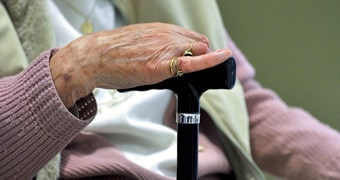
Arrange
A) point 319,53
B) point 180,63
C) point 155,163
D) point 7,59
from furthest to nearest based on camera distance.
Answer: point 319,53
point 155,163
point 7,59
point 180,63

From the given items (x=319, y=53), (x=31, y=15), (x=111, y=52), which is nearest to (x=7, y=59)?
(x=31, y=15)

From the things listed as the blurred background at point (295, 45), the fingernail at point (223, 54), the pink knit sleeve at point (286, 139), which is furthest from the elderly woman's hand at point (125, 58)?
the blurred background at point (295, 45)

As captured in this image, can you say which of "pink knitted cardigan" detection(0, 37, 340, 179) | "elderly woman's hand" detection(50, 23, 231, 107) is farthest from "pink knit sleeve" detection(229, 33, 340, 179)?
"elderly woman's hand" detection(50, 23, 231, 107)

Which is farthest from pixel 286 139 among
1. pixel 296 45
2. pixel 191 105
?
pixel 191 105

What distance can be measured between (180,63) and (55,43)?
0.31m

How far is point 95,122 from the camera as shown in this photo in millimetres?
881

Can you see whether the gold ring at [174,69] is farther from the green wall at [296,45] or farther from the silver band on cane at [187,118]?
the green wall at [296,45]

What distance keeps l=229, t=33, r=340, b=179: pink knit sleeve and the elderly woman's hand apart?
430mm

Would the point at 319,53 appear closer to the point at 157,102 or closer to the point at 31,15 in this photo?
the point at 157,102

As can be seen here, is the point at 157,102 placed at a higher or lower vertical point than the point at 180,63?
lower

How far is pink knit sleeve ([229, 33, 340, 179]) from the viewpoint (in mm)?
990

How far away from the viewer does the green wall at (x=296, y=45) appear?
→ 133 cm

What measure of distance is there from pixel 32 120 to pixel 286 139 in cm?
53

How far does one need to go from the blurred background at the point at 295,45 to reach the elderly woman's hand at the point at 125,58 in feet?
2.36
